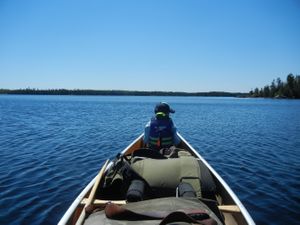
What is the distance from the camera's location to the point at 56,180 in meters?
9.81

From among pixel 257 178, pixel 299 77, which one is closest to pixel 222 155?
pixel 257 178

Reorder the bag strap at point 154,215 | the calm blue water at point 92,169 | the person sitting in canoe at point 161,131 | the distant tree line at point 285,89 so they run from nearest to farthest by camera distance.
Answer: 1. the bag strap at point 154,215
2. the calm blue water at point 92,169
3. the person sitting in canoe at point 161,131
4. the distant tree line at point 285,89

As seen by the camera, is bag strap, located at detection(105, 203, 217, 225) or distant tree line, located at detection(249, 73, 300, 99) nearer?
bag strap, located at detection(105, 203, 217, 225)

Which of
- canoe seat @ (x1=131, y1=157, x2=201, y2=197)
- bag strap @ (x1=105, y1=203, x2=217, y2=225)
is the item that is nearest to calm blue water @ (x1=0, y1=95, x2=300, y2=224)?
canoe seat @ (x1=131, y1=157, x2=201, y2=197)

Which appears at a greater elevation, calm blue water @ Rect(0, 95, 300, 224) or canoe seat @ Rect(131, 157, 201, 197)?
canoe seat @ Rect(131, 157, 201, 197)

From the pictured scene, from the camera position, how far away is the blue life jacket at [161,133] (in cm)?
867

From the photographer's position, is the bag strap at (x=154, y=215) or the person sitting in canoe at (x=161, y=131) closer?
the bag strap at (x=154, y=215)

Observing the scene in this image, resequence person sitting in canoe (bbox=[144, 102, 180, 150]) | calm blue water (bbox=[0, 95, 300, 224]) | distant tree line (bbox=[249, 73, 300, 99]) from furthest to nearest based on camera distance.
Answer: distant tree line (bbox=[249, 73, 300, 99]) → person sitting in canoe (bbox=[144, 102, 180, 150]) → calm blue water (bbox=[0, 95, 300, 224])

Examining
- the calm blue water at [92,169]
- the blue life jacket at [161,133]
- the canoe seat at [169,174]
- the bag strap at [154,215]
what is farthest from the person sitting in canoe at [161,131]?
the bag strap at [154,215]

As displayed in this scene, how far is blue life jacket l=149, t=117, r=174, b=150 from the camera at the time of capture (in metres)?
8.67

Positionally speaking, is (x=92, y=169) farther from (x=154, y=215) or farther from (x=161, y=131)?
(x=154, y=215)

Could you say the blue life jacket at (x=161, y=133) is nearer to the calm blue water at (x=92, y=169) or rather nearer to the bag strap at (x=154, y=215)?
the calm blue water at (x=92, y=169)

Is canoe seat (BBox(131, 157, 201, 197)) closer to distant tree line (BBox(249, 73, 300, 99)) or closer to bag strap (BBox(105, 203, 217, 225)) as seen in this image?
bag strap (BBox(105, 203, 217, 225))

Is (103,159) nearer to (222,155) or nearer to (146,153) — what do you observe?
(222,155)
